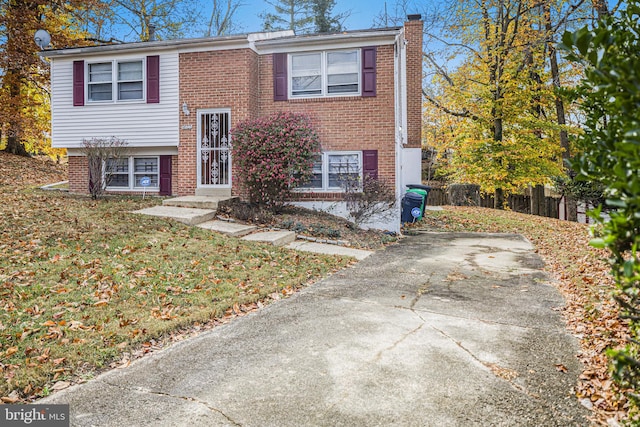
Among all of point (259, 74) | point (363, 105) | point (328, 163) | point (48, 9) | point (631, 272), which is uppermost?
point (48, 9)

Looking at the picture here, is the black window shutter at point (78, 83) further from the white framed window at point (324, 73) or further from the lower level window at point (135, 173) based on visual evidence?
the white framed window at point (324, 73)

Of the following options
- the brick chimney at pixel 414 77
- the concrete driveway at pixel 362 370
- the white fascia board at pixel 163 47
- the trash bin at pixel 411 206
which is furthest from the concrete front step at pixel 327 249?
the brick chimney at pixel 414 77

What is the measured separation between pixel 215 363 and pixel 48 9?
23618 mm

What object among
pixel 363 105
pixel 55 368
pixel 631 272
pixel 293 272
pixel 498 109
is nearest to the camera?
pixel 631 272

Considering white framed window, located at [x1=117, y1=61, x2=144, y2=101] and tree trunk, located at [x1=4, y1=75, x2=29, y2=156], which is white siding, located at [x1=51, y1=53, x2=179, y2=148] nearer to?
white framed window, located at [x1=117, y1=61, x2=144, y2=101]

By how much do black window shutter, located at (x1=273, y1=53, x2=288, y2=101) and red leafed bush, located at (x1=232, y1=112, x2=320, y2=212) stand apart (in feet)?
5.26

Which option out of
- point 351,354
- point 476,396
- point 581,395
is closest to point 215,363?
point 351,354

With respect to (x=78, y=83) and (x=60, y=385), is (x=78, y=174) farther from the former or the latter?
(x=60, y=385)

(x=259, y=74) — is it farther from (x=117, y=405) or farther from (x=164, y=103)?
(x=117, y=405)

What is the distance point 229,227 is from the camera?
10.5 metres

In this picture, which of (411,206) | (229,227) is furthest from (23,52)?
(411,206)

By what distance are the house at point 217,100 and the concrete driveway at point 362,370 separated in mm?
7422

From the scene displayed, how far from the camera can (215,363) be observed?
3967mm

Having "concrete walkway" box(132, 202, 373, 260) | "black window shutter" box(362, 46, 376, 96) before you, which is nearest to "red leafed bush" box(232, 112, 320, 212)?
"concrete walkway" box(132, 202, 373, 260)
